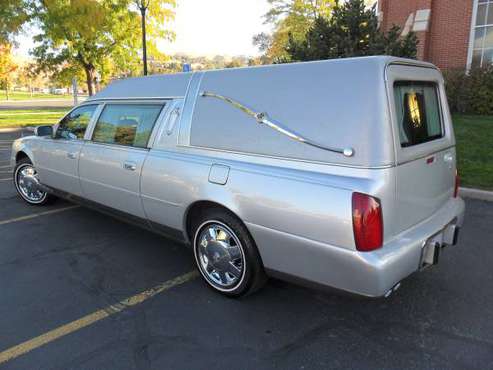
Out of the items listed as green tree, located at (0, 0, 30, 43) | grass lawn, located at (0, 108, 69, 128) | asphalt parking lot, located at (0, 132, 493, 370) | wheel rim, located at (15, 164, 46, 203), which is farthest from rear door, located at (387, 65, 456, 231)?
grass lawn, located at (0, 108, 69, 128)

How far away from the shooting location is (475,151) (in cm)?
830

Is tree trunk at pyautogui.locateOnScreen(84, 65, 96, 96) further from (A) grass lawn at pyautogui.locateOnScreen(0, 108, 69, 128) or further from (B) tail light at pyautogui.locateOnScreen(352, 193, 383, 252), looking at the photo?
(B) tail light at pyautogui.locateOnScreen(352, 193, 383, 252)

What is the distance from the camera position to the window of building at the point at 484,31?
608 inches

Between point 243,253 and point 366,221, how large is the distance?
3.45 ft

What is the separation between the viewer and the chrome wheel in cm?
Result: 586

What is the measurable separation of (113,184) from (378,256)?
277cm

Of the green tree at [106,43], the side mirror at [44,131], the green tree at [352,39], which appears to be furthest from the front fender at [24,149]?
the green tree at [106,43]

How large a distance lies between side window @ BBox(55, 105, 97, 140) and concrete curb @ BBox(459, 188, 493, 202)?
5.29 metres

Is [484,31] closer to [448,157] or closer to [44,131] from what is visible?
[448,157]

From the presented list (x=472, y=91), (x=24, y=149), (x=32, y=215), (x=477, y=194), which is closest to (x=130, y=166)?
(x=32, y=215)

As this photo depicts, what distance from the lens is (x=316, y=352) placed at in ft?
8.96

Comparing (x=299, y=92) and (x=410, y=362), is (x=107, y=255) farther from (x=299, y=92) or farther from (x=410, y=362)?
(x=410, y=362)

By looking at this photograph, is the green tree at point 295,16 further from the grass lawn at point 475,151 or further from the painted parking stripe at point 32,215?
the painted parking stripe at point 32,215

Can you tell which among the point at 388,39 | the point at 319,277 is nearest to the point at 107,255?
the point at 319,277
